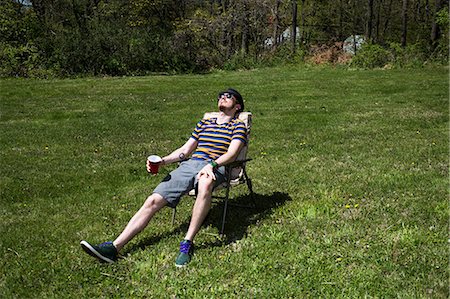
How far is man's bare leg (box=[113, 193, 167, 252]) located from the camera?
4.42 m

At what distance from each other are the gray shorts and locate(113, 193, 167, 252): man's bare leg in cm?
7

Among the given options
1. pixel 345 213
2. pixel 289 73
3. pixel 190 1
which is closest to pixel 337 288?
pixel 345 213

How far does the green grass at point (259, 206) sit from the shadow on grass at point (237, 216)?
0.08 ft

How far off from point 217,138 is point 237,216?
920mm

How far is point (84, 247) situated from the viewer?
4188mm

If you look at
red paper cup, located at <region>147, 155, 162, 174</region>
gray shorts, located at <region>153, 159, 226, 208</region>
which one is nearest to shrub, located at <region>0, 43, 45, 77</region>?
red paper cup, located at <region>147, 155, 162, 174</region>

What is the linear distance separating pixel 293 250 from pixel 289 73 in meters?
15.9

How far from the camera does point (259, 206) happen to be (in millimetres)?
5715

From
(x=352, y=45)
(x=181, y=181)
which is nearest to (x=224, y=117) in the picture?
(x=181, y=181)

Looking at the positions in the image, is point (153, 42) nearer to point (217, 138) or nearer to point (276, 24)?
point (276, 24)

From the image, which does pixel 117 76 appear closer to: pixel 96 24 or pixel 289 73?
pixel 96 24

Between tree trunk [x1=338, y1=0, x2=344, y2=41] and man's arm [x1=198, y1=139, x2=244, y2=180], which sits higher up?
tree trunk [x1=338, y1=0, x2=344, y2=41]

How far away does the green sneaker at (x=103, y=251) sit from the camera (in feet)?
13.7

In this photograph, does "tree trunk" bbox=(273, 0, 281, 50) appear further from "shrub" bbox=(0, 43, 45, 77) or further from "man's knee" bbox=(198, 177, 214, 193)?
"man's knee" bbox=(198, 177, 214, 193)
